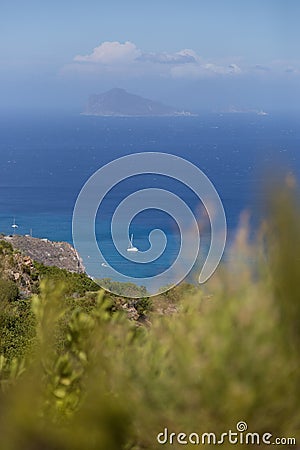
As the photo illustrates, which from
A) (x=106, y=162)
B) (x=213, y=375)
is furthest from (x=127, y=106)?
(x=213, y=375)

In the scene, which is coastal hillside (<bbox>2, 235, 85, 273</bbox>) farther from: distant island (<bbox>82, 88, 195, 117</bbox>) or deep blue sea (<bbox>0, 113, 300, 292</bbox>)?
distant island (<bbox>82, 88, 195, 117</bbox>)

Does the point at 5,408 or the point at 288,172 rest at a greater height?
the point at 288,172

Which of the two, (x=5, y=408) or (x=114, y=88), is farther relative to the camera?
(x=114, y=88)

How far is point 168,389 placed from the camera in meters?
1.36

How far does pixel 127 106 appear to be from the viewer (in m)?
146

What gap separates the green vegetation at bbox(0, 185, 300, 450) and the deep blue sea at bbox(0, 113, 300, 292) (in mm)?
115

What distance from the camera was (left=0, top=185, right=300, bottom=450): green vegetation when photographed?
122 cm

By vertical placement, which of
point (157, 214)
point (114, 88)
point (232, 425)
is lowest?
point (232, 425)

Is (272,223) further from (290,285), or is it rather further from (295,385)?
(295,385)

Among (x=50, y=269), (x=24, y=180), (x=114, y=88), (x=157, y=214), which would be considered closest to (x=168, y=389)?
(x=50, y=269)

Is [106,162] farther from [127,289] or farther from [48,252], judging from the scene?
[127,289]

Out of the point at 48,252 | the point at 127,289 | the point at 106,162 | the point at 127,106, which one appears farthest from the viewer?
the point at 127,106

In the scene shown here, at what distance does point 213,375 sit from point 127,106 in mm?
146634

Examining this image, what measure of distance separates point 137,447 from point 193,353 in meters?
0.35
